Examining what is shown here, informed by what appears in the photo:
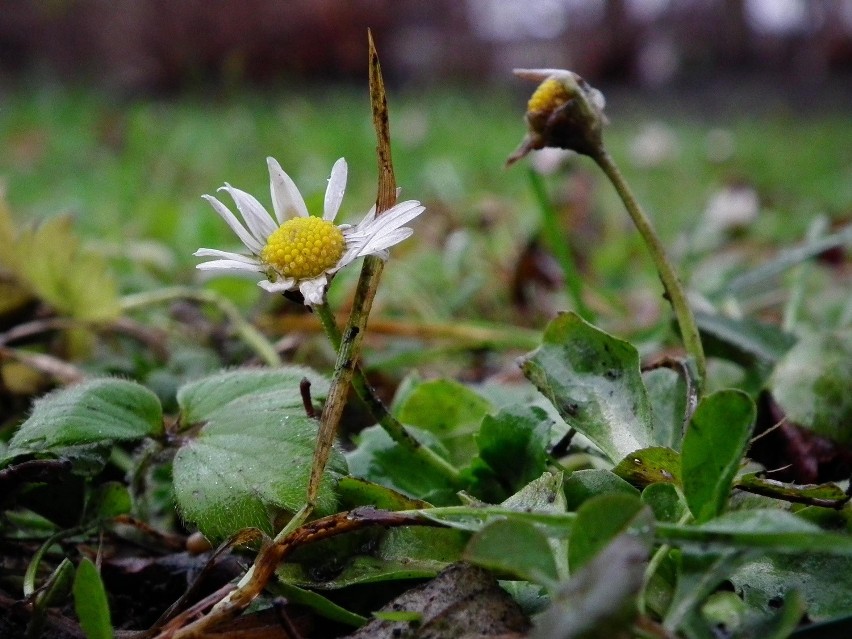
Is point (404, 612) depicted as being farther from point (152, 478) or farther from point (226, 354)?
point (226, 354)

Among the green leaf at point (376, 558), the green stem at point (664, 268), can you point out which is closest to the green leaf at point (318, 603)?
the green leaf at point (376, 558)

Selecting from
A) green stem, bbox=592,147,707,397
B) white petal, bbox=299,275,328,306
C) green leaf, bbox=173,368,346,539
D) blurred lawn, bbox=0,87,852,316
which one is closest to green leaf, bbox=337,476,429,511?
green leaf, bbox=173,368,346,539

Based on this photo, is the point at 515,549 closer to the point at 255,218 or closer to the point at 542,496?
the point at 542,496

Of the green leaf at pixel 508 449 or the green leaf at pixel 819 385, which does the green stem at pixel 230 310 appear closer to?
the green leaf at pixel 508 449

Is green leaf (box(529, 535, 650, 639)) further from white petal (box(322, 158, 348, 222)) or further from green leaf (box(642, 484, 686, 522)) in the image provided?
white petal (box(322, 158, 348, 222))

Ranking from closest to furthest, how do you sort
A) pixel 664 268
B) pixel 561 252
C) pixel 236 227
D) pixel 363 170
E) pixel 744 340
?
pixel 236 227
pixel 664 268
pixel 744 340
pixel 561 252
pixel 363 170

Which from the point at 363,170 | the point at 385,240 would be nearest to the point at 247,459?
the point at 385,240
